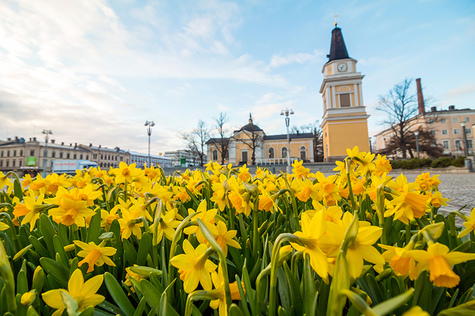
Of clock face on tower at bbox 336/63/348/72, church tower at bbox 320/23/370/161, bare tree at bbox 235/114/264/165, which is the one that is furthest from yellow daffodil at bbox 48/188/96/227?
bare tree at bbox 235/114/264/165

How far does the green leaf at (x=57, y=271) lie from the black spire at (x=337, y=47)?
108ft

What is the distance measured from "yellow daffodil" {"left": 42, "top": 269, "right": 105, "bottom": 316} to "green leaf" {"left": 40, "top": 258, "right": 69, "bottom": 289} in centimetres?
25

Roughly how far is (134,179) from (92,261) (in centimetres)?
90

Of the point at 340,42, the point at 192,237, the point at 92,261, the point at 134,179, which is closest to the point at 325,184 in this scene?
the point at 192,237

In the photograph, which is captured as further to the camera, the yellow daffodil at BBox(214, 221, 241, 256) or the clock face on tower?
the clock face on tower

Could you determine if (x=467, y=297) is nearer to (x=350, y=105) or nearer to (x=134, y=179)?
(x=134, y=179)

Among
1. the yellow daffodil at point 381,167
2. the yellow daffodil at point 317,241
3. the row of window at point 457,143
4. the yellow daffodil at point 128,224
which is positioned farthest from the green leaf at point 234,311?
the row of window at point 457,143

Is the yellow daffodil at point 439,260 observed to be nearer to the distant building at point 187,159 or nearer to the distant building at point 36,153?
the distant building at point 187,159

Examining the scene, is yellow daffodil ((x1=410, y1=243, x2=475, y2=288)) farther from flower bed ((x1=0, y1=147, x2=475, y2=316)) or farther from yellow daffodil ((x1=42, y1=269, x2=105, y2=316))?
yellow daffodil ((x1=42, y1=269, x2=105, y2=316))

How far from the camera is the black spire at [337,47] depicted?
28.3 metres

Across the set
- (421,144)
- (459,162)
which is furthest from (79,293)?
(421,144)

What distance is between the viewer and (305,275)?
64 cm

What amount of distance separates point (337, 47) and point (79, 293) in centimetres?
3441

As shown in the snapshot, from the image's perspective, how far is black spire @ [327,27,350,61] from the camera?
92.9 feet
